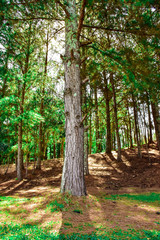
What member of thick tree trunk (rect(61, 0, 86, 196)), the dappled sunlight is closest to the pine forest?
thick tree trunk (rect(61, 0, 86, 196))

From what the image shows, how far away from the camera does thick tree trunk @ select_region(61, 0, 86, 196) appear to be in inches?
184

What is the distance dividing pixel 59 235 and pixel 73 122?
3.03m

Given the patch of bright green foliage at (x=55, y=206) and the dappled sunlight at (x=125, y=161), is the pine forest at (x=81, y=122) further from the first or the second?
the dappled sunlight at (x=125, y=161)

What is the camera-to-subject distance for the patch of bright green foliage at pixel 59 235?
2.59 meters

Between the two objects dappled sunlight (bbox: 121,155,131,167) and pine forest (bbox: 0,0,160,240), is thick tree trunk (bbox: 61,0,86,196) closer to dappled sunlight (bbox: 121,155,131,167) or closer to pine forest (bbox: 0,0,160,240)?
pine forest (bbox: 0,0,160,240)

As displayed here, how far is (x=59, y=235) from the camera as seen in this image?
8.81 ft

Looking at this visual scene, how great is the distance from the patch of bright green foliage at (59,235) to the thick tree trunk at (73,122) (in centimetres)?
183

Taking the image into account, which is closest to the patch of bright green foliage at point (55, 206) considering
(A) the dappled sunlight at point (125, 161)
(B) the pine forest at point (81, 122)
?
(B) the pine forest at point (81, 122)

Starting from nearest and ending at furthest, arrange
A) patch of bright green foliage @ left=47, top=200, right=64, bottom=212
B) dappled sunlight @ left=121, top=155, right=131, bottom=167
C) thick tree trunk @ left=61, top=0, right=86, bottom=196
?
patch of bright green foliage @ left=47, top=200, right=64, bottom=212, thick tree trunk @ left=61, top=0, right=86, bottom=196, dappled sunlight @ left=121, top=155, right=131, bottom=167

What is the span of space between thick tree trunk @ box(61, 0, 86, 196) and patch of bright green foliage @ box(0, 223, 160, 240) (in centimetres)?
183

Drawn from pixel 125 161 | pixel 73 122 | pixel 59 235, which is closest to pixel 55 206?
pixel 59 235

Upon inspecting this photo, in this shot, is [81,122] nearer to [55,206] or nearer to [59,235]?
[55,206]

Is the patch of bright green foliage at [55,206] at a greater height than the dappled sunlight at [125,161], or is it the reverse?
the dappled sunlight at [125,161]

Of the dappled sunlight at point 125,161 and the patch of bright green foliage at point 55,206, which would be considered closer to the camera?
the patch of bright green foliage at point 55,206
